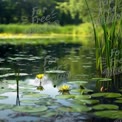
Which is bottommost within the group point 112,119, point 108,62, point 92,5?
point 112,119

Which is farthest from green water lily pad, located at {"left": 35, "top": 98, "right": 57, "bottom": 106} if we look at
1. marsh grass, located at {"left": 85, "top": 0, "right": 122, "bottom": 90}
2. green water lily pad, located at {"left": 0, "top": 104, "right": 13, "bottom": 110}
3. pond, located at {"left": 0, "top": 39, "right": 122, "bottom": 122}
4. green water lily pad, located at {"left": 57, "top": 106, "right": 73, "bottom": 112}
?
marsh grass, located at {"left": 85, "top": 0, "right": 122, "bottom": 90}

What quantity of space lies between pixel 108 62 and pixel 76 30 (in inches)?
955

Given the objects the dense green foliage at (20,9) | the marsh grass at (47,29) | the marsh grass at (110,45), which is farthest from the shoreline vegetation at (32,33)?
the marsh grass at (110,45)

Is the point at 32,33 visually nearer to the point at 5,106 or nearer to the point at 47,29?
the point at 47,29

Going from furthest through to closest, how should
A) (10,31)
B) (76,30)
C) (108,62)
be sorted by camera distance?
1. (76,30)
2. (10,31)
3. (108,62)

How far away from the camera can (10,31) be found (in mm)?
23984

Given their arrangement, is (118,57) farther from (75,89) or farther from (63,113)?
(63,113)

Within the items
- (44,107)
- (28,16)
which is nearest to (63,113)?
(44,107)

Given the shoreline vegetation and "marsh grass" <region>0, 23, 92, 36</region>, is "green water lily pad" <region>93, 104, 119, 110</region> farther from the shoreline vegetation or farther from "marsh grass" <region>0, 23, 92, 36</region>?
the shoreline vegetation

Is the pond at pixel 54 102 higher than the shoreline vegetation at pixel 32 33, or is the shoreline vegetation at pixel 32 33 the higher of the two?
the shoreline vegetation at pixel 32 33

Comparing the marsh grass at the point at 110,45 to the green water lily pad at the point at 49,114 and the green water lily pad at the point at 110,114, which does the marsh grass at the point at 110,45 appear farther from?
the green water lily pad at the point at 49,114

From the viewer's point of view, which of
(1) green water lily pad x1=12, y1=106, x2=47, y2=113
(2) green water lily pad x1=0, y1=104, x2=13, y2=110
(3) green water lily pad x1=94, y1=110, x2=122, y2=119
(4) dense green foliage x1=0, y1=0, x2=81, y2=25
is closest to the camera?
(3) green water lily pad x1=94, y1=110, x2=122, y2=119

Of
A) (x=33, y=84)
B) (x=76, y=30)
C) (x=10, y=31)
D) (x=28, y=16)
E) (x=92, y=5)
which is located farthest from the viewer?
(x=28, y=16)

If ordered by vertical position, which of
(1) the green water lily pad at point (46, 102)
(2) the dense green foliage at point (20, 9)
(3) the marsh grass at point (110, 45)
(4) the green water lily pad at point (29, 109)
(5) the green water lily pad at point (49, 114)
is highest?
(2) the dense green foliage at point (20, 9)
